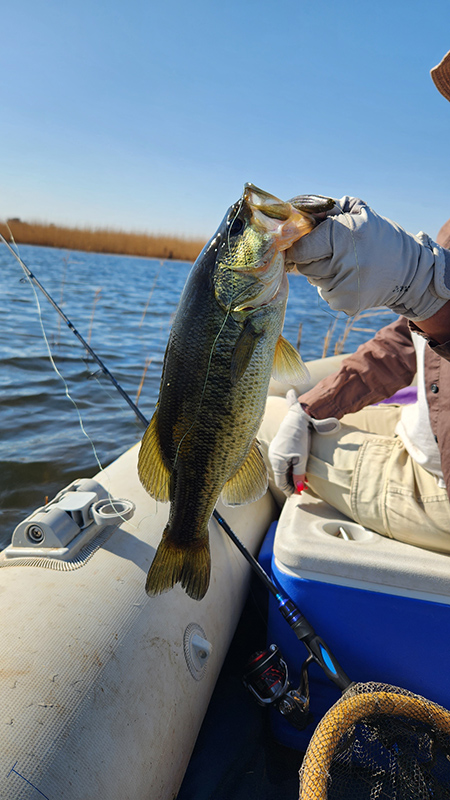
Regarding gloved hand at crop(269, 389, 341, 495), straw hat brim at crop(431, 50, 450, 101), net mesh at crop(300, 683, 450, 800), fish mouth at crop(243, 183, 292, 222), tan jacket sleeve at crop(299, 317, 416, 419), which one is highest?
straw hat brim at crop(431, 50, 450, 101)

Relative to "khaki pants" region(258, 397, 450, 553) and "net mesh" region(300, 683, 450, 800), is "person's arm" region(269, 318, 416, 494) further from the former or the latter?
"net mesh" region(300, 683, 450, 800)

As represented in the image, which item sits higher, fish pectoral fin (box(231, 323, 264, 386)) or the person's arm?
fish pectoral fin (box(231, 323, 264, 386))

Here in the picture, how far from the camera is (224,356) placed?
1.44 meters

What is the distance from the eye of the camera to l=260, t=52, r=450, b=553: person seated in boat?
1630 mm

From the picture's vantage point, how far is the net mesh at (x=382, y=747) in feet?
5.11

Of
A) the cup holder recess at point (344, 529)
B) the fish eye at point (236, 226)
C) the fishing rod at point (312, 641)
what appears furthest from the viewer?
the cup holder recess at point (344, 529)

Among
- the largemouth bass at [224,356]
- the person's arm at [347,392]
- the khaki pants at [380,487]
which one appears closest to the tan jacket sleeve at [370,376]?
the person's arm at [347,392]

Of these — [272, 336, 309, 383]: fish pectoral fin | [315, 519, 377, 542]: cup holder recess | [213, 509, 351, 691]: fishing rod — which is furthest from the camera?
[315, 519, 377, 542]: cup holder recess

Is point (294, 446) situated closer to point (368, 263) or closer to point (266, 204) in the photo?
point (368, 263)

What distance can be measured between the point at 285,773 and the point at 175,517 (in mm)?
1373

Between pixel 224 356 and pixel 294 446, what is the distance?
4.01ft

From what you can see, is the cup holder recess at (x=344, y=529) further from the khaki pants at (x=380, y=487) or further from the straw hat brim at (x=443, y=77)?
the straw hat brim at (x=443, y=77)

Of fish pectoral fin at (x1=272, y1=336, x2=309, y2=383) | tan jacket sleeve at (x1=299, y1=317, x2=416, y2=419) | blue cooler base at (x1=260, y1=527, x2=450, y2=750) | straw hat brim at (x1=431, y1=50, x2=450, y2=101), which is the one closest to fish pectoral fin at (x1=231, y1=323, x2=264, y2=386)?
fish pectoral fin at (x1=272, y1=336, x2=309, y2=383)

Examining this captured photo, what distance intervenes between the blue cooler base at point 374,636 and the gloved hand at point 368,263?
1134 millimetres
